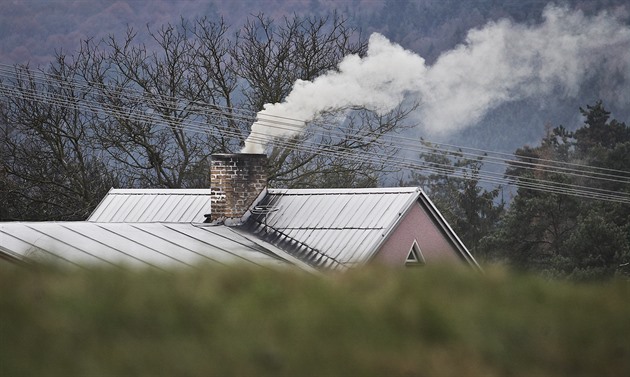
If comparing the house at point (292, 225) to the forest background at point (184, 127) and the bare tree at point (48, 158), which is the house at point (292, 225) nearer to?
the forest background at point (184, 127)

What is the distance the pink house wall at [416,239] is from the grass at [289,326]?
50.3ft

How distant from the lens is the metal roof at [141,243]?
1717 cm

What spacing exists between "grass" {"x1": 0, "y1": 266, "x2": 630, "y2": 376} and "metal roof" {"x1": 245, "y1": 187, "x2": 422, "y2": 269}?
568 inches

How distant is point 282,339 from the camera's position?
5762 millimetres

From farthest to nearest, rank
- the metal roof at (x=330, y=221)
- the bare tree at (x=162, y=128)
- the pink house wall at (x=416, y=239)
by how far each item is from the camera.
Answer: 1. the bare tree at (x=162, y=128)
2. the pink house wall at (x=416, y=239)
3. the metal roof at (x=330, y=221)

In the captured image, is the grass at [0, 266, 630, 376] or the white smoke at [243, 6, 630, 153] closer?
the grass at [0, 266, 630, 376]

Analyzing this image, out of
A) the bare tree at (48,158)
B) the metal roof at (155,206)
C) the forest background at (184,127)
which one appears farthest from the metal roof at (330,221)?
the bare tree at (48,158)

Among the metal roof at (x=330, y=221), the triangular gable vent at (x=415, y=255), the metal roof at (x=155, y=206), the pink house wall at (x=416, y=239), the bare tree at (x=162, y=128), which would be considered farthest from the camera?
the bare tree at (x=162, y=128)

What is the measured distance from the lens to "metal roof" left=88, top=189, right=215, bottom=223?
25031 millimetres

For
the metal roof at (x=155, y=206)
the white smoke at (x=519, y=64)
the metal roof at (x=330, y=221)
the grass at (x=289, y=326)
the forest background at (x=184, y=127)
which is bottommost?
the grass at (x=289, y=326)

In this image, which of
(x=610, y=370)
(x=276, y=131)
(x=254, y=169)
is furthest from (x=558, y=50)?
(x=610, y=370)

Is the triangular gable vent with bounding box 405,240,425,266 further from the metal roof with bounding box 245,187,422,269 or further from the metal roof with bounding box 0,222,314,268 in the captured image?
the metal roof with bounding box 0,222,314,268

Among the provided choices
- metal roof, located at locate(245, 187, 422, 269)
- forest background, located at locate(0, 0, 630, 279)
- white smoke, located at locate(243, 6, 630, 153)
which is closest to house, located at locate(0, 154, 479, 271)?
metal roof, located at locate(245, 187, 422, 269)

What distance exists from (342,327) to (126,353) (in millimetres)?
1153
